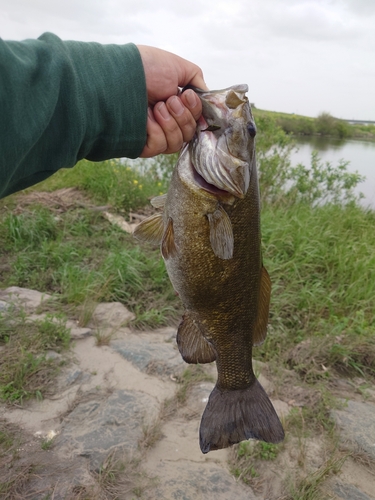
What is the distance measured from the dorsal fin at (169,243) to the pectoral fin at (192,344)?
13.9 inches

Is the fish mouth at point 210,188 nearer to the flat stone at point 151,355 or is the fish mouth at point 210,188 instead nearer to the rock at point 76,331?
the flat stone at point 151,355

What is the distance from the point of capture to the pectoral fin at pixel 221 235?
1.77 m

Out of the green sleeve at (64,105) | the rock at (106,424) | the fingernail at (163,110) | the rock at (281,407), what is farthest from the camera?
the rock at (281,407)

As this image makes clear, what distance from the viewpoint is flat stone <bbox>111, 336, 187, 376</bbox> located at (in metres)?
3.43

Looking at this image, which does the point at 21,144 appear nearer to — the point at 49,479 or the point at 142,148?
the point at 142,148

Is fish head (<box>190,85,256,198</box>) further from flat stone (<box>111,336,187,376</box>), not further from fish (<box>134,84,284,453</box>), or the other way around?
flat stone (<box>111,336,187,376</box>)

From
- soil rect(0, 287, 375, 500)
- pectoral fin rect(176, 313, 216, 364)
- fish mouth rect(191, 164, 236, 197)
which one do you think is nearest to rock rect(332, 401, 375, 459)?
soil rect(0, 287, 375, 500)

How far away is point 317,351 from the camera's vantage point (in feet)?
12.2

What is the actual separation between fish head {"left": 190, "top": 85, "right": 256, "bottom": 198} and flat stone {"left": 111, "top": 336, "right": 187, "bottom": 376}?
2.07m

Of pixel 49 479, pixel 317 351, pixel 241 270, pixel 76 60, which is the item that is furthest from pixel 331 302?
pixel 76 60

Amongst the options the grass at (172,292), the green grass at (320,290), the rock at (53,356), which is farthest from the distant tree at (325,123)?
the rock at (53,356)

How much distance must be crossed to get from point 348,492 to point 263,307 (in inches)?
53.6

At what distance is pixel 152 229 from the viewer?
209 centimetres

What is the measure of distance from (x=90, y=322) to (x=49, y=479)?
1.64 metres
